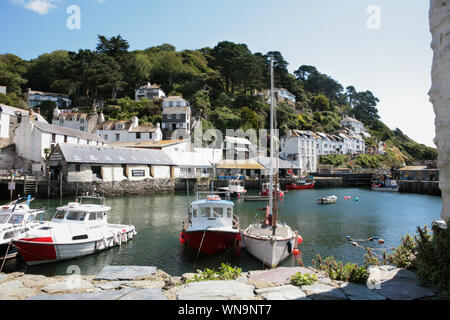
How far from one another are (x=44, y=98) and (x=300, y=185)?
244 ft

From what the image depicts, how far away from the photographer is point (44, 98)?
3036 inches

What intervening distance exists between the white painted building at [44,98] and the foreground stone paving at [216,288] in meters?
85.4

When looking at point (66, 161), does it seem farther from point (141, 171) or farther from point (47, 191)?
point (141, 171)

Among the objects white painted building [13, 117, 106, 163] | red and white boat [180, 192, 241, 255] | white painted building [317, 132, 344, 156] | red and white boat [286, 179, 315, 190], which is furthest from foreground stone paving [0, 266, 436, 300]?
white painted building [317, 132, 344, 156]

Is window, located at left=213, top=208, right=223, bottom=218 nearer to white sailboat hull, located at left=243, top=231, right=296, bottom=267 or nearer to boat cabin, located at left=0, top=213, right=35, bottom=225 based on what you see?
→ white sailboat hull, located at left=243, top=231, right=296, bottom=267

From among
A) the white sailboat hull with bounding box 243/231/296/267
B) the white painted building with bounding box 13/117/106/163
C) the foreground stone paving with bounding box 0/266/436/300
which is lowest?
the white sailboat hull with bounding box 243/231/296/267

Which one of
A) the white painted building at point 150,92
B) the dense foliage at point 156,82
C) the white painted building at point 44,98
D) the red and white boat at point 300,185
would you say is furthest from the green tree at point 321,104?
the white painted building at point 44,98

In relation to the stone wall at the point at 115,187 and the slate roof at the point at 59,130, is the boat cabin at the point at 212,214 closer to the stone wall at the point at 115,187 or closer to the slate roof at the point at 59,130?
the stone wall at the point at 115,187

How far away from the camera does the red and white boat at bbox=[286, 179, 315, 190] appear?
59.6 metres

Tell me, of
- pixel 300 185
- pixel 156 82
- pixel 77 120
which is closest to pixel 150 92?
pixel 156 82

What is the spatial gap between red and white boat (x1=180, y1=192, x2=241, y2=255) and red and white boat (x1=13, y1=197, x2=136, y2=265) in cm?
489

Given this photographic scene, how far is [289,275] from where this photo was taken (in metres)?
6.50

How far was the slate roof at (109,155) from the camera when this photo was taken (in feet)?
132
